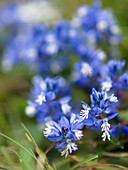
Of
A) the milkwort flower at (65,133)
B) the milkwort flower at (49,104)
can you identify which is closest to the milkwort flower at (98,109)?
the milkwort flower at (65,133)

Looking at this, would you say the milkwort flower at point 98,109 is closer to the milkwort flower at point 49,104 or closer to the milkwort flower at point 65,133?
the milkwort flower at point 65,133

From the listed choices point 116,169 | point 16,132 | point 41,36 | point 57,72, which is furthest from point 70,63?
point 116,169

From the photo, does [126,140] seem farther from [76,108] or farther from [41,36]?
[41,36]

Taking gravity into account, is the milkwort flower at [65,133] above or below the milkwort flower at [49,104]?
below

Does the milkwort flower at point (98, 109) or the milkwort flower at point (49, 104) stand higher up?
the milkwort flower at point (49, 104)

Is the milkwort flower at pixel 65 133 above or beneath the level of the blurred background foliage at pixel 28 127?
beneath

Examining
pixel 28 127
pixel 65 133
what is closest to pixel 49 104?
pixel 65 133

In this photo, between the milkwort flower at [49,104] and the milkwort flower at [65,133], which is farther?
the milkwort flower at [49,104]

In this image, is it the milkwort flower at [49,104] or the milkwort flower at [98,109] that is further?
the milkwort flower at [49,104]

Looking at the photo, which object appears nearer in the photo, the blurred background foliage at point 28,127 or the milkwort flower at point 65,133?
the milkwort flower at point 65,133

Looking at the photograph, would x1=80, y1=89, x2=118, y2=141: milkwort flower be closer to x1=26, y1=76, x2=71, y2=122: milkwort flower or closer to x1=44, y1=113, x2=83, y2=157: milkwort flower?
x1=44, y1=113, x2=83, y2=157: milkwort flower
